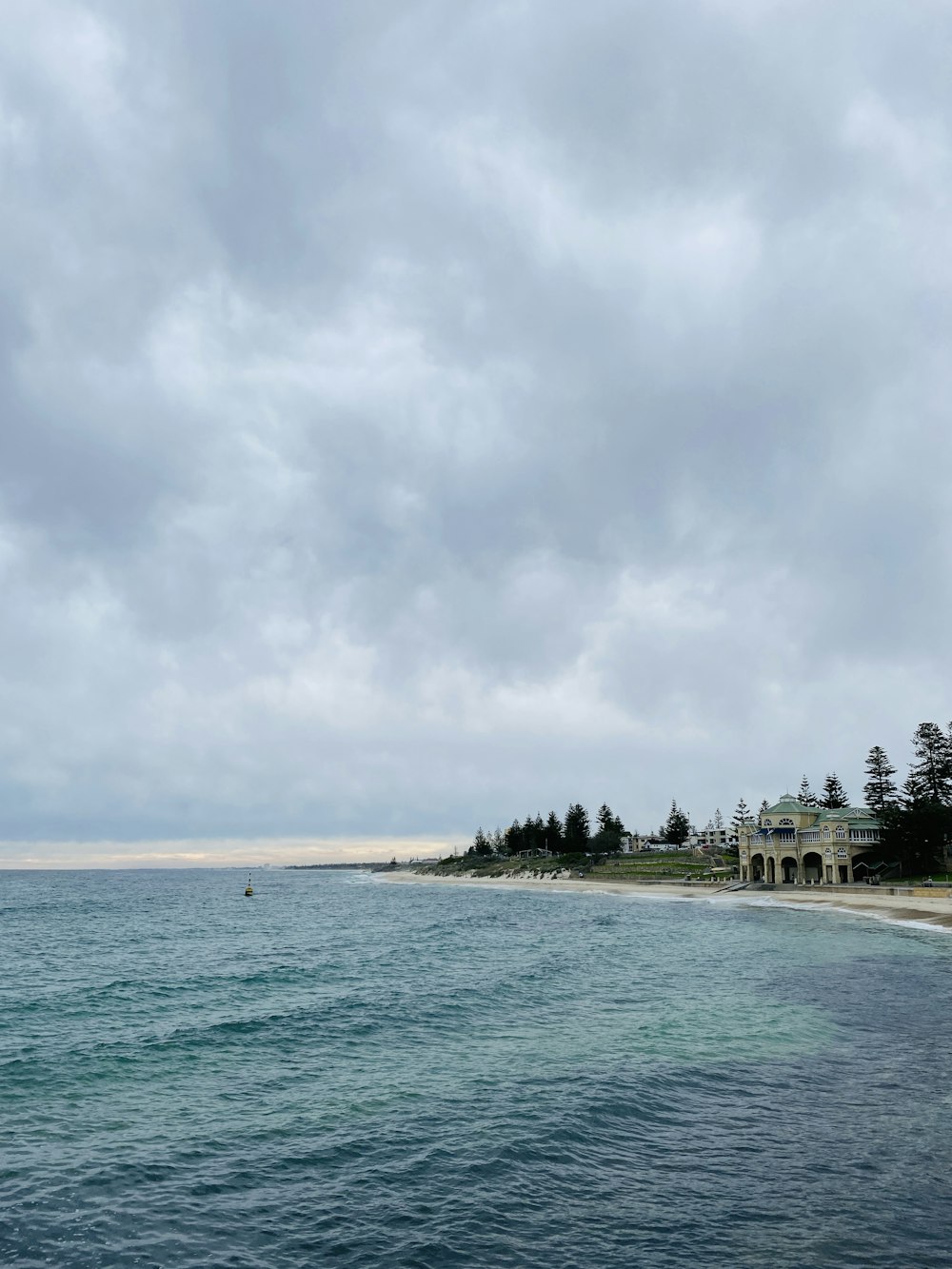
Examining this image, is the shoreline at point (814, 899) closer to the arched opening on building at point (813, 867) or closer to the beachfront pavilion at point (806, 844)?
the beachfront pavilion at point (806, 844)

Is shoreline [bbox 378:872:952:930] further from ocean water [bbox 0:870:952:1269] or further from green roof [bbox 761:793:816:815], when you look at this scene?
ocean water [bbox 0:870:952:1269]

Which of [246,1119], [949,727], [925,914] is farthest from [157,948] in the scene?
[949,727]

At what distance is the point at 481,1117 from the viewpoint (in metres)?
21.5

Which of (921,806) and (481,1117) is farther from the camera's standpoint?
(921,806)

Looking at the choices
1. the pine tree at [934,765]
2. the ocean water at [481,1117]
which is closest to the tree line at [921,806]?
the pine tree at [934,765]

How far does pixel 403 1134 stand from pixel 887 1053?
651 inches

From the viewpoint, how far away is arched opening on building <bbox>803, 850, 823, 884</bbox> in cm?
13412

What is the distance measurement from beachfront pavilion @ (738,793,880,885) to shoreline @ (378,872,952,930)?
10417mm

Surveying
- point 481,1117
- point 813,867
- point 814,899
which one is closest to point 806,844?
point 813,867

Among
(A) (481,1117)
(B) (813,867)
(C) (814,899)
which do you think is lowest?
(C) (814,899)

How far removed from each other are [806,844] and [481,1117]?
12454cm

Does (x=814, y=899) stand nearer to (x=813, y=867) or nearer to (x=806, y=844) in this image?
(x=806, y=844)

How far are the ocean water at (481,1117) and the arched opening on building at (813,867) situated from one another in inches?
3620

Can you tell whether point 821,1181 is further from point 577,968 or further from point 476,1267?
point 577,968
